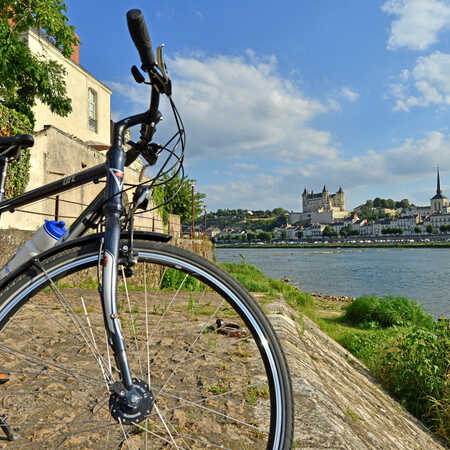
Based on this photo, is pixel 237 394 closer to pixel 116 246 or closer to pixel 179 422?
pixel 179 422

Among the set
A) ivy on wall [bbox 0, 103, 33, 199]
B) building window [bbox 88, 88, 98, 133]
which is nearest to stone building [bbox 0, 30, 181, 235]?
building window [bbox 88, 88, 98, 133]

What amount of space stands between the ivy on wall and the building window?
12346 millimetres

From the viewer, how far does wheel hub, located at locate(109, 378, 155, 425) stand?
4.10 ft

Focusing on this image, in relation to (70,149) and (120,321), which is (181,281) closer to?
(120,321)

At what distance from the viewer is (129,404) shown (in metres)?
1.25

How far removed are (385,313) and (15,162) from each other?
36.1 feet

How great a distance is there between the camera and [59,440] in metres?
1.76

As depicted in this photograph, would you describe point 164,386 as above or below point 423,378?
above

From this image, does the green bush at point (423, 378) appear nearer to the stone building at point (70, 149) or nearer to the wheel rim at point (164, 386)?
the wheel rim at point (164, 386)

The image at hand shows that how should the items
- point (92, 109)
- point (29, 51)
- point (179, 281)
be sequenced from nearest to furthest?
point (179, 281), point (29, 51), point (92, 109)

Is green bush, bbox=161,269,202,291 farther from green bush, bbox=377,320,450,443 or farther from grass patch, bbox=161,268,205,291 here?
green bush, bbox=377,320,450,443

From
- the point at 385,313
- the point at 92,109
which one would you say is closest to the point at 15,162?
the point at 385,313

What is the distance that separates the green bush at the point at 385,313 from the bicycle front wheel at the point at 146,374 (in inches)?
356

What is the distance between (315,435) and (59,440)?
3.92 ft
